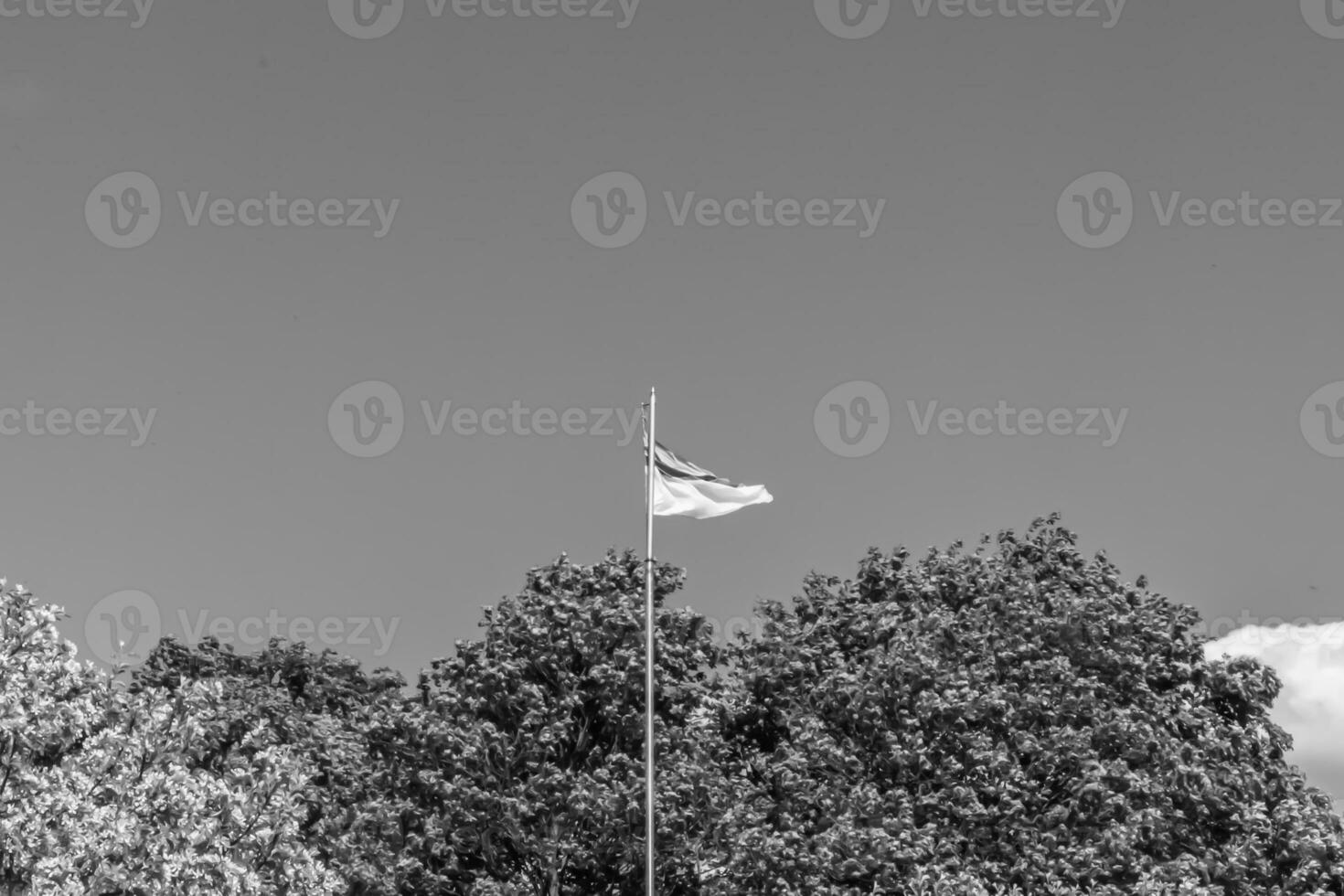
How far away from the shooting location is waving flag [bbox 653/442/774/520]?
1334 inches

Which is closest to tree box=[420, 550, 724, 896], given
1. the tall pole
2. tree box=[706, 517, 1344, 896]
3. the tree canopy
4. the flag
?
the tree canopy

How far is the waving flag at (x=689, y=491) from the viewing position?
1334 inches

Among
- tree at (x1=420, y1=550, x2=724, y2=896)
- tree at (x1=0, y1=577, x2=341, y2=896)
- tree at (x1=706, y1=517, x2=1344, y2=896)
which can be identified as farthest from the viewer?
tree at (x1=420, y1=550, x2=724, y2=896)

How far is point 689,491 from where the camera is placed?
112ft

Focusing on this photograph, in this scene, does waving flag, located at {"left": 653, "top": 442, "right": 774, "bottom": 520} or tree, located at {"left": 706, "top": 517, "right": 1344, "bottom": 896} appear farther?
tree, located at {"left": 706, "top": 517, "right": 1344, "bottom": 896}

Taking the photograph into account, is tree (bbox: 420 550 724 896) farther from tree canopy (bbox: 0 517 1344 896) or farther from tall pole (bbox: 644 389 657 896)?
tall pole (bbox: 644 389 657 896)

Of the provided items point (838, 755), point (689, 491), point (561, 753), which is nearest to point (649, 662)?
point (689, 491)

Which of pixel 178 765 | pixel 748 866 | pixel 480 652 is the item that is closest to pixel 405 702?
pixel 480 652

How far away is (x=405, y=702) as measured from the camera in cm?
4634

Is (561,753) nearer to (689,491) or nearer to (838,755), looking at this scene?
(838,755)

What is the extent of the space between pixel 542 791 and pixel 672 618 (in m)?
5.98

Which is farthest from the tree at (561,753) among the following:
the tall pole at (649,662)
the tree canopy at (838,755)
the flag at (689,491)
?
the flag at (689,491)

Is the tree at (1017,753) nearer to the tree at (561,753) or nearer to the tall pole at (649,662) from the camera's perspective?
the tree at (561,753)

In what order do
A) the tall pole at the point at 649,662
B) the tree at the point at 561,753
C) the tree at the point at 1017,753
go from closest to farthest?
1. the tall pole at the point at 649,662
2. the tree at the point at 1017,753
3. the tree at the point at 561,753
